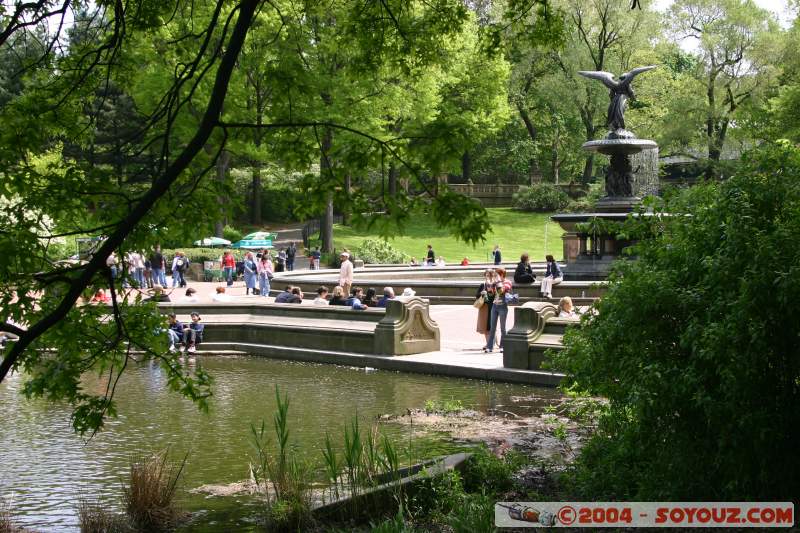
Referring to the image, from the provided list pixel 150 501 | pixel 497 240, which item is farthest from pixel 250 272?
pixel 497 240

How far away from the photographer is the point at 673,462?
674 cm

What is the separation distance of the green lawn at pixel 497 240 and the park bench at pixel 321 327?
102 feet

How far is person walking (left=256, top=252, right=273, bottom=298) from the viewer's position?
31.2 m

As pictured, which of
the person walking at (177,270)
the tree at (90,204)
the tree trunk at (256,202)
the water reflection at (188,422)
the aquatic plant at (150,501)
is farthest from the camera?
the tree trunk at (256,202)

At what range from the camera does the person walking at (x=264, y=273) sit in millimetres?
31172

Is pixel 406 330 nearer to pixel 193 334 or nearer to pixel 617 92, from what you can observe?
pixel 193 334

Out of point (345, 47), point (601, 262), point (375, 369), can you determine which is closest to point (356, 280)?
point (601, 262)

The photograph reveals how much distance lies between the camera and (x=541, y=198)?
227ft

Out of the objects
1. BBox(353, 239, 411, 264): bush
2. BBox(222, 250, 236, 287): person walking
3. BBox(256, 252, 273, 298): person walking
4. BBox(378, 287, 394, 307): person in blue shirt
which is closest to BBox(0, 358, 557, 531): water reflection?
BBox(378, 287, 394, 307): person in blue shirt

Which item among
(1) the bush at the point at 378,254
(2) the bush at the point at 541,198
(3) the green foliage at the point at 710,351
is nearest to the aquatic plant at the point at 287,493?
(3) the green foliage at the point at 710,351

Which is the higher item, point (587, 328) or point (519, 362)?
point (587, 328)

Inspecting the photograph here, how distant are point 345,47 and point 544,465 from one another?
14.5 ft

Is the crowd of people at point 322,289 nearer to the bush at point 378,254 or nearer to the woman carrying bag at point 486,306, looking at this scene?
the woman carrying bag at point 486,306

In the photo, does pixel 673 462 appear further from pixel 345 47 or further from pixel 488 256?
pixel 488 256
